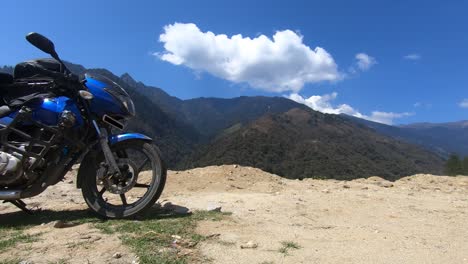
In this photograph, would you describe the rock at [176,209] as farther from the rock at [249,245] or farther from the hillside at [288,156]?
the hillside at [288,156]

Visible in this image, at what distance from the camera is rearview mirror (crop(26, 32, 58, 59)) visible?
450 centimetres

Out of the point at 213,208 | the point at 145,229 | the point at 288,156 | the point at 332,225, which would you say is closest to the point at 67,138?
the point at 145,229

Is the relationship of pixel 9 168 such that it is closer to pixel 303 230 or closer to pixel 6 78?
pixel 6 78

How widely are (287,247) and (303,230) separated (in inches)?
30.6

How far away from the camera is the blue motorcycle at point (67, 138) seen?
15.4 feet

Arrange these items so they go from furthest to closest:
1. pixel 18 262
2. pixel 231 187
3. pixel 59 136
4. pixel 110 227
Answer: pixel 231 187 → pixel 59 136 → pixel 110 227 → pixel 18 262

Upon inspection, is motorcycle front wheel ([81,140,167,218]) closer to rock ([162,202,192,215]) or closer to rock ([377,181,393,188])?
rock ([162,202,192,215])

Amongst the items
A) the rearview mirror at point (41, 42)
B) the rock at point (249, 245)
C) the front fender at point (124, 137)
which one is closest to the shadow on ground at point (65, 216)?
the front fender at point (124, 137)

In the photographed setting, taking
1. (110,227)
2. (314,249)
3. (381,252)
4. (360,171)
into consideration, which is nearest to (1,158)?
(110,227)

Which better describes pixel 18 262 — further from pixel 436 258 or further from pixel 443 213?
pixel 443 213

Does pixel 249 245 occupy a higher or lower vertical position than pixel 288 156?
lower

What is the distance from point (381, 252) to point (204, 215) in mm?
2120

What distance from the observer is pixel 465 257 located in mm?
3746

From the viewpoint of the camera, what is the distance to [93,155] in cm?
497
